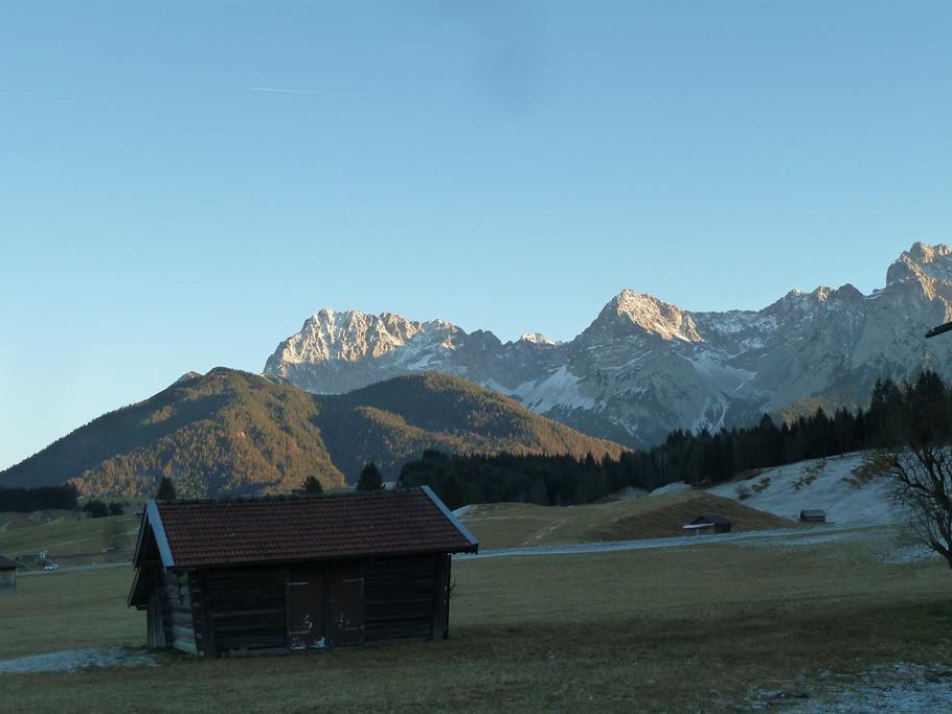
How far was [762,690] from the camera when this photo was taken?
23453 mm

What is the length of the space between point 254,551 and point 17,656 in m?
10.0

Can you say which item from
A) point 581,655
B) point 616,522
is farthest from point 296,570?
point 616,522

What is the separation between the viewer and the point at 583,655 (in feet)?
102

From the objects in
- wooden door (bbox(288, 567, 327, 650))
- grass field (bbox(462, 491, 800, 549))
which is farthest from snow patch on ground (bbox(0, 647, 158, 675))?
grass field (bbox(462, 491, 800, 549))

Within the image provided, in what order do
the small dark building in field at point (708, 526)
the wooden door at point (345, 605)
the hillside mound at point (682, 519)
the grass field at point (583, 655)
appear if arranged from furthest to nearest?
the hillside mound at point (682, 519) < the small dark building in field at point (708, 526) < the wooden door at point (345, 605) < the grass field at point (583, 655)

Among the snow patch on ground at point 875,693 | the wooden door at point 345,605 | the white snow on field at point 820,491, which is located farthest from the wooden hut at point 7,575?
the snow patch on ground at point 875,693

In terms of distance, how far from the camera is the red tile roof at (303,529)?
3641cm

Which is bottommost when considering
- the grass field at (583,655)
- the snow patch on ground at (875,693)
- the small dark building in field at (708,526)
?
the small dark building in field at (708,526)

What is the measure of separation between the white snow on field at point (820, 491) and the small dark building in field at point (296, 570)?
295 feet

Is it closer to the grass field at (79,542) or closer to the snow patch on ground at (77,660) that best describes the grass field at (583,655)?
the snow patch on ground at (77,660)

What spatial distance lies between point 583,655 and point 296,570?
10945 millimetres

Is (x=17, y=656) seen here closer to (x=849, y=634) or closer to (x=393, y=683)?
(x=393, y=683)

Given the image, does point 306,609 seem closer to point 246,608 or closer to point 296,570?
point 296,570

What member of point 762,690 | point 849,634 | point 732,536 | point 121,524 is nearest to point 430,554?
point 849,634
